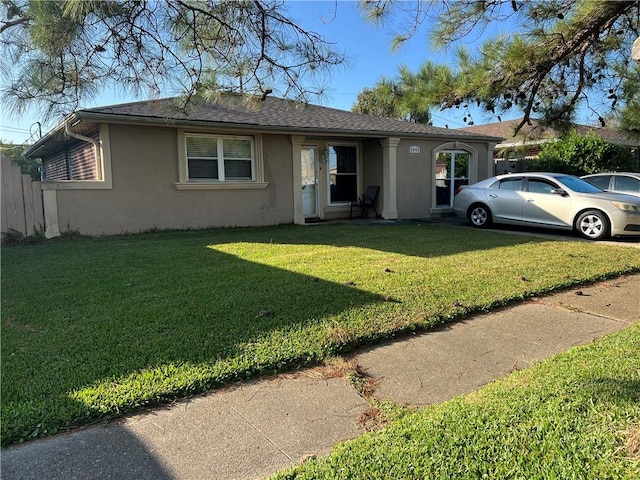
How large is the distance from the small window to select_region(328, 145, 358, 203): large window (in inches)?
275

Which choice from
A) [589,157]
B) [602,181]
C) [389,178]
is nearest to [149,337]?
[389,178]

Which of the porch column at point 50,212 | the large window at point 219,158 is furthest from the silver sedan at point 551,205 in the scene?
the porch column at point 50,212

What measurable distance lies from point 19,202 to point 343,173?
851 centimetres

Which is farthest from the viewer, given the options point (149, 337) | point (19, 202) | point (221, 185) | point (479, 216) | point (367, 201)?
point (367, 201)

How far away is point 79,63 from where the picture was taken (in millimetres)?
4598

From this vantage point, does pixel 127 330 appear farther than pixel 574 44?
No

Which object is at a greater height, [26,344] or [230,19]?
[230,19]

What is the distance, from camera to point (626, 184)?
11.0m

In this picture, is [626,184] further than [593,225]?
Yes

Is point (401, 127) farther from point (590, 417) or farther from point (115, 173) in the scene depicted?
point (590, 417)

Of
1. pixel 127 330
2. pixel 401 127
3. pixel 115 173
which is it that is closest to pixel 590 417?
pixel 127 330

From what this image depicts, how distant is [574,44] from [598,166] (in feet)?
36.2

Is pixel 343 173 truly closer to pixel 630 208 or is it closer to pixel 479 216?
pixel 479 216

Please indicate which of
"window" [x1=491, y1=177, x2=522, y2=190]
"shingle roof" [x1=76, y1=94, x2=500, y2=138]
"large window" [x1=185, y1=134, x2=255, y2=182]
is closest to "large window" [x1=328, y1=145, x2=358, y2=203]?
"shingle roof" [x1=76, y1=94, x2=500, y2=138]
